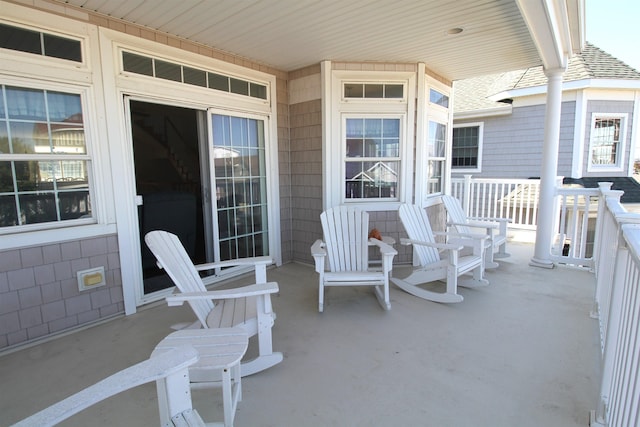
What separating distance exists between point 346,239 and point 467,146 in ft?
22.0

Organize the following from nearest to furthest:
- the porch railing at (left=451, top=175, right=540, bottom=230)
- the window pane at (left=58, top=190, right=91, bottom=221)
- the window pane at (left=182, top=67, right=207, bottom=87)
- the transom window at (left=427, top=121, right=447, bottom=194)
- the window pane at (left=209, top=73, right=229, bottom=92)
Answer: the window pane at (left=58, top=190, right=91, bottom=221), the window pane at (left=182, top=67, right=207, bottom=87), the window pane at (left=209, top=73, right=229, bottom=92), the transom window at (left=427, top=121, right=447, bottom=194), the porch railing at (left=451, top=175, right=540, bottom=230)

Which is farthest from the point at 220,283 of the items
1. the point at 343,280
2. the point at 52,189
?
the point at 52,189

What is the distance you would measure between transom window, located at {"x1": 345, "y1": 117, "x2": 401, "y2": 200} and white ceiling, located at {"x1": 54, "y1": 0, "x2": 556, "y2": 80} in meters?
0.82

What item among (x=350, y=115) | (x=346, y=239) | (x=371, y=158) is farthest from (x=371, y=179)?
(x=346, y=239)

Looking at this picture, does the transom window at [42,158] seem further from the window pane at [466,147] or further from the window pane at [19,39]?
the window pane at [466,147]

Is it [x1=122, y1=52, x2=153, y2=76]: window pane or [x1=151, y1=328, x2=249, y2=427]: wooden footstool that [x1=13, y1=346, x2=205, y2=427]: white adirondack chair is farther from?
[x1=122, y1=52, x2=153, y2=76]: window pane

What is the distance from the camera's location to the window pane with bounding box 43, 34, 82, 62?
2693 mm

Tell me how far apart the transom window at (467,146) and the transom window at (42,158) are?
847cm

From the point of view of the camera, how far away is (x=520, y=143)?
821 cm

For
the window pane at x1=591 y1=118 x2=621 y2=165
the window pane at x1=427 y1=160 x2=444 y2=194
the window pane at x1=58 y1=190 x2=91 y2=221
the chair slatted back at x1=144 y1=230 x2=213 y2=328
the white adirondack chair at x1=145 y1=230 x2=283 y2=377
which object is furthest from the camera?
the window pane at x1=591 y1=118 x2=621 y2=165

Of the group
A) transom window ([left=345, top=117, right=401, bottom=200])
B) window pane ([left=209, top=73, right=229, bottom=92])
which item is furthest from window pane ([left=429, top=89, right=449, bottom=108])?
window pane ([left=209, top=73, right=229, bottom=92])

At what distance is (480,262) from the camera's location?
12.4 feet

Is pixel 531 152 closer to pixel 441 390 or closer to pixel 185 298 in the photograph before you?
pixel 441 390

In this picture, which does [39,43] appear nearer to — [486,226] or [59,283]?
[59,283]
